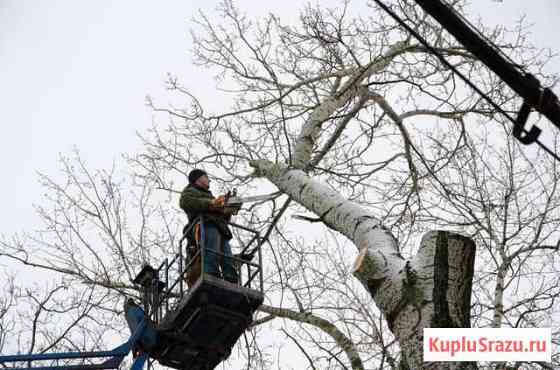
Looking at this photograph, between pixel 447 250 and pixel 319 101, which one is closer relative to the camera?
pixel 447 250

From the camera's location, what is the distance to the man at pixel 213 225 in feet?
25.7

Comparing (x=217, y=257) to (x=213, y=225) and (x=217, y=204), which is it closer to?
(x=213, y=225)

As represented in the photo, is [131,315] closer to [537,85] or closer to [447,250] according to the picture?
[447,250]

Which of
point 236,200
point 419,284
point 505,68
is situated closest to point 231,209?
point 236,200

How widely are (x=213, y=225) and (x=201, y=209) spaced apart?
0.18 meters

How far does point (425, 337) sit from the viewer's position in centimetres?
503

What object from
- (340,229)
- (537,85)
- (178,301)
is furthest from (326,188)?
(537,85)

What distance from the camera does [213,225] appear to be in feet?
26.4

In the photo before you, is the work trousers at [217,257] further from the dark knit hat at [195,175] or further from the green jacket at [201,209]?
the dark knit hat at [195,175]

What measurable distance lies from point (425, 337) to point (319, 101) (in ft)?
15.2

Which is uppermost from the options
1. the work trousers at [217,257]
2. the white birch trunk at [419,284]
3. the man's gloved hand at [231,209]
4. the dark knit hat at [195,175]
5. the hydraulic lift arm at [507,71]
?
the dark knit hat at [195,175]

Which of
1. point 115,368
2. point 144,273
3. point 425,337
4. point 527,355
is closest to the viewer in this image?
point 425,337

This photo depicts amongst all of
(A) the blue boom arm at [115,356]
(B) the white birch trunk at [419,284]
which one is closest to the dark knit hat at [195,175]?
(A) the blue boom arm at [115,356]

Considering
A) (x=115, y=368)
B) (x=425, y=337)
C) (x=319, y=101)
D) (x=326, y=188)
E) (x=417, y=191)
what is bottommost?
(x=425, y=337)
